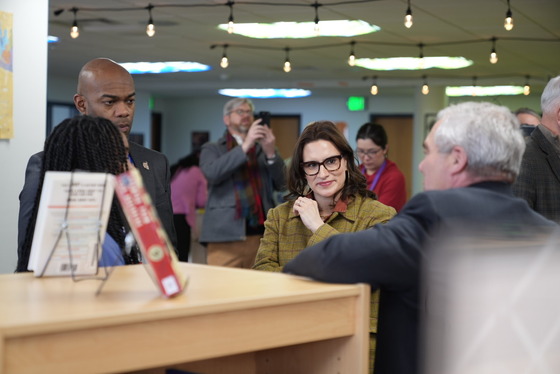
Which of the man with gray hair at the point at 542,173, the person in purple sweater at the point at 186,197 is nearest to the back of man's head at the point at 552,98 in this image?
the man with gray hair at the point at 542,173

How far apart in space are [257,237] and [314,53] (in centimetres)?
748

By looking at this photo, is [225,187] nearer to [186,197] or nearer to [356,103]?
[186,197]

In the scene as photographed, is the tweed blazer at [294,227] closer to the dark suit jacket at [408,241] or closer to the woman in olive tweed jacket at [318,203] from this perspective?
the woman in olive tweed jacket at [318,203]

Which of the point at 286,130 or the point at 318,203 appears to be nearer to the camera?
the point at 318,203

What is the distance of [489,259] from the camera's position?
1.64 m

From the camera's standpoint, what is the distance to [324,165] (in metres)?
3.40

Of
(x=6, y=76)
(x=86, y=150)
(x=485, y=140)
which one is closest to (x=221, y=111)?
(x=6, y=76)

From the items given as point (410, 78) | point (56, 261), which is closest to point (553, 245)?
point (56, 261)

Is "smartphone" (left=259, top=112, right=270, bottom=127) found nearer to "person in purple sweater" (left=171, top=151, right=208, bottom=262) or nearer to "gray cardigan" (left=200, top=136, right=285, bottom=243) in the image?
"gray cardigan" (left=200, top=136, right=285, bottom=243)

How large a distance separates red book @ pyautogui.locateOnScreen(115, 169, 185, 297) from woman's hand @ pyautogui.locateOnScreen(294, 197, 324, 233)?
131cm

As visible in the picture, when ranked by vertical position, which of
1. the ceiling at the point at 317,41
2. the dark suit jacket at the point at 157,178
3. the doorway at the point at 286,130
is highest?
the ceiling at the point at 317,41

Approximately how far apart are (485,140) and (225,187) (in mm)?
3516

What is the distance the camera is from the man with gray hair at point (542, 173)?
149 inches

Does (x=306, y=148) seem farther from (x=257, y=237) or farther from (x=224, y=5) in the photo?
(x=224, y=5)
